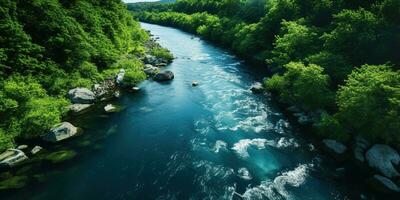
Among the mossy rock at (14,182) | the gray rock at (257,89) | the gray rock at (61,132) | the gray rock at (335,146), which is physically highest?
the gray rock at (335,146)

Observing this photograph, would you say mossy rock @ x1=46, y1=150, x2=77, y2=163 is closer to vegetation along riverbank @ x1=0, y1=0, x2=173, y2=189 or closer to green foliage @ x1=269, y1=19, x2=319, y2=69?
vegetation along riverbank @ x1=0, y1=0, x2=173, y2=189

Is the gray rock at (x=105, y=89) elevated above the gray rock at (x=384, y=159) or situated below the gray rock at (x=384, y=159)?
below

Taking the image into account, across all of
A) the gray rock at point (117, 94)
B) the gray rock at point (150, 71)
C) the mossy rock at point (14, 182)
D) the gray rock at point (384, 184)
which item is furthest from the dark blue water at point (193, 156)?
the gray rock at point (150, 71)

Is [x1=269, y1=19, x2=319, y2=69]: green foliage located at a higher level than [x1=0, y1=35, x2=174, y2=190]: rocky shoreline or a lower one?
higher

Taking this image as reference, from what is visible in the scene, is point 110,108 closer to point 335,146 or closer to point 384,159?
point 335,146

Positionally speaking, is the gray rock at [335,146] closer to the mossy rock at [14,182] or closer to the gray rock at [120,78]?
the mossy rock at [14,182]

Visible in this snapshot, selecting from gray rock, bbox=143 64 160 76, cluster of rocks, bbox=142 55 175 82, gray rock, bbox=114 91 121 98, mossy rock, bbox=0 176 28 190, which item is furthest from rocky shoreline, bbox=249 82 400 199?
gray rock, bbox=143 64 160 76
